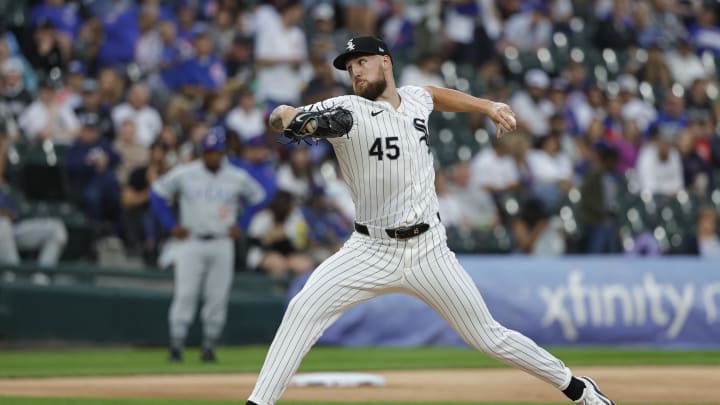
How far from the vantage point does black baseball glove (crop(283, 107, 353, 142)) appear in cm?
604

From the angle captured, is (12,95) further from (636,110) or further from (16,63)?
(636,110)

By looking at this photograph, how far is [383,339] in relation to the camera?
14.1 m

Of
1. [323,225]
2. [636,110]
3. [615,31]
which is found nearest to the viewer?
[323,225]

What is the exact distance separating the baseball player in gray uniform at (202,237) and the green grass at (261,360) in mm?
397

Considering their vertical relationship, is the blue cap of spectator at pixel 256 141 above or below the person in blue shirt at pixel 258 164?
above

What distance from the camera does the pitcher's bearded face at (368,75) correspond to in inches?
262

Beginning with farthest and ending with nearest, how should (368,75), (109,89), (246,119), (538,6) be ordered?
(538,6) → (246,119) → (109,89) → (368,75)

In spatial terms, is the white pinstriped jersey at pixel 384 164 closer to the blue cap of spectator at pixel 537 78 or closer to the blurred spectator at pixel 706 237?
the blurred spectator at pixel 706 237

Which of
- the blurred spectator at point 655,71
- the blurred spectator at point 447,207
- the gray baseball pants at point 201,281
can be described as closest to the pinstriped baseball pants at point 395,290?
the gray baseball pants at point 201,281

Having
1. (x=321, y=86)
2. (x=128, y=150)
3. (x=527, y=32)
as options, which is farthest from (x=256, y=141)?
(x=527, y=32)

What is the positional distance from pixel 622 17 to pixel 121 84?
9.28 m

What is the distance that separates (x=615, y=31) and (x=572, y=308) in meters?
7.85

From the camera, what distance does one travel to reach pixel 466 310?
657cm

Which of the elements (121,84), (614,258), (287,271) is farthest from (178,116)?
(614,258)
